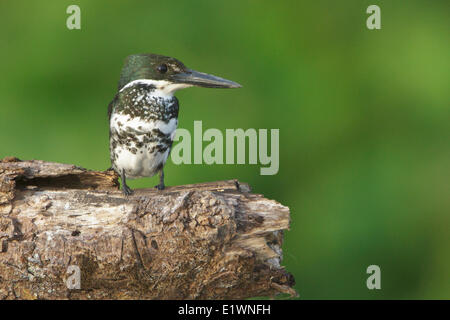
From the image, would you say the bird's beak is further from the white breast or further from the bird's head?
the white breast

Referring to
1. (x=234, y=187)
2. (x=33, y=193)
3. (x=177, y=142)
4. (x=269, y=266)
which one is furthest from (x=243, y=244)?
(x=177, y=142)

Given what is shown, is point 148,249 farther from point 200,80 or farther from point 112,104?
point 112,104

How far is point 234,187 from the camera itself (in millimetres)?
2746

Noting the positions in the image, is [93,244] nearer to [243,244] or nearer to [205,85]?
[243,244]

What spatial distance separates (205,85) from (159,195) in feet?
3.02

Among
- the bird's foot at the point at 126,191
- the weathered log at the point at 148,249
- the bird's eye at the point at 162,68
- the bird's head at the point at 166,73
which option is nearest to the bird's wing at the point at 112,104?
the bird's head at the point at 166,73

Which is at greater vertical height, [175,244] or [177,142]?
[177,142]

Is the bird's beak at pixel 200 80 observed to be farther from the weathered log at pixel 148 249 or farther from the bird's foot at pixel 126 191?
the weathered log at pixel 148 249

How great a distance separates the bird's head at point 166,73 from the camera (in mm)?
3246

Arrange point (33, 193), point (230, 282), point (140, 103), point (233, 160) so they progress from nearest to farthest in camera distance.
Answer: point (230, 282)
point (33, 193)
point (140, 103)
point (233, 160)

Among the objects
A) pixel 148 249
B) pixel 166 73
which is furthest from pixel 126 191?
pixel 166 73

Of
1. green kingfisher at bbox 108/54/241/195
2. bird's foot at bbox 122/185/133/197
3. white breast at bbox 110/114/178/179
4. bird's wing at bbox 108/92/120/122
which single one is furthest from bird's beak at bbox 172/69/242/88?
bird's foot at bbox 122/185/133/197

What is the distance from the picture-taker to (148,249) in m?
2.35

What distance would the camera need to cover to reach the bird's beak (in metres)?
3.25
